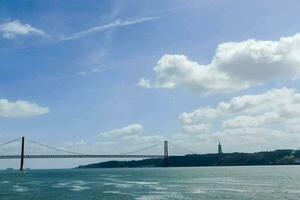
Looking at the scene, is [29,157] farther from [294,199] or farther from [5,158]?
[294,199]

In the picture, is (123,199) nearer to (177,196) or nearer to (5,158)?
(177,196)

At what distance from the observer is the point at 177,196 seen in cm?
6216

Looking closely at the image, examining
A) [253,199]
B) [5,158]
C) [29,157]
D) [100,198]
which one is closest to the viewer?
[253,199]

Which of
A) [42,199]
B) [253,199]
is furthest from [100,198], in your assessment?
[253,199]

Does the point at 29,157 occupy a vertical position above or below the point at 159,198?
above

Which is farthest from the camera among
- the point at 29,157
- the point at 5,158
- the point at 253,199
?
the point at 29,157

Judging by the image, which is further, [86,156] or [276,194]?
[86,156]

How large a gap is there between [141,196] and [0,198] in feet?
62.5

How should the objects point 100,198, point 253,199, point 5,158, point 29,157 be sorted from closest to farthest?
point 253,199, point 100,198, point 5,158, point 29,157

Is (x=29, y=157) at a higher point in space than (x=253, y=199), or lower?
higher

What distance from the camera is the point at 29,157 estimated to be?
611 feet

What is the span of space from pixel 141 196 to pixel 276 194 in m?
18.5

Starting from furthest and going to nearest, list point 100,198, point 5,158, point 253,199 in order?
point 5,158 < point 100,198 < point 253,199

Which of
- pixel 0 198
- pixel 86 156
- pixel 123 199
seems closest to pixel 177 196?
pixel 123 199
